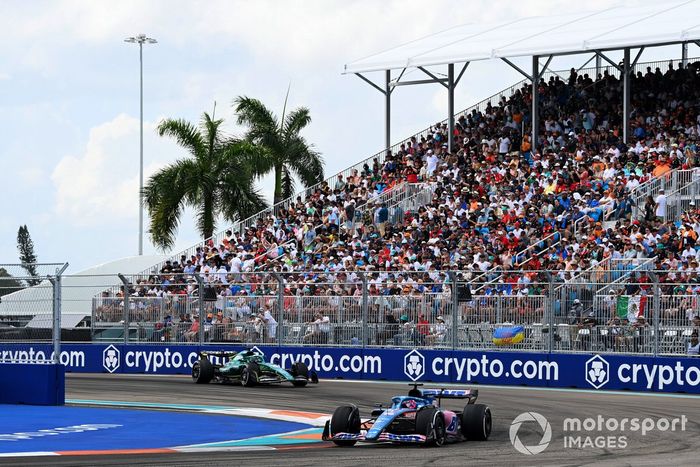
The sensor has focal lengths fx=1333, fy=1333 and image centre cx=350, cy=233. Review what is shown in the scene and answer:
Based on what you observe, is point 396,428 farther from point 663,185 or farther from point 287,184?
point 287,184

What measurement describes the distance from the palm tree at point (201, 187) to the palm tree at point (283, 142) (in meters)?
2.96

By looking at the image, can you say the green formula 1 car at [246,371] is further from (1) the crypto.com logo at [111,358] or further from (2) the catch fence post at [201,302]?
(1) the crypto.com logo at [111,358]

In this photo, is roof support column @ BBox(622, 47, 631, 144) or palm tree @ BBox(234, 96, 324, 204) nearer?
roof support column @ BBox(622, 47, 631, 144)

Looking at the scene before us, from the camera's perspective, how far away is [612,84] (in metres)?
40.9

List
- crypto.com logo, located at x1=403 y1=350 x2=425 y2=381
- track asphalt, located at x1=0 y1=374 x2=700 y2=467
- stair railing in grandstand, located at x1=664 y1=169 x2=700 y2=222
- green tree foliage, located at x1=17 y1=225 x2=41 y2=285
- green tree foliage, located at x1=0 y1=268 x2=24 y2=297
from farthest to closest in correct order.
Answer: green tree foliage, located at x1=17 y1=225 x2=41 y2=285, stair railing in grandstand, located at x1=664 y1=169 x2=700 y2=222, crypto.com logo, located at x1=403 y1=350 x2=425 y2=381, green tree foliage, located at x1=0 y1=268 x2=24 y2=297, track asphalt, located at x1=0 y1=374 x2=700 y2=467

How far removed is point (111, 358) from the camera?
31500 mm

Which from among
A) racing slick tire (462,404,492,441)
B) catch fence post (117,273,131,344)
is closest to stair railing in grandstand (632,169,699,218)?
catch fence post (117,273,131,344)

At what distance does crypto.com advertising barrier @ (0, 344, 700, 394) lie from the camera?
2481 centimetres

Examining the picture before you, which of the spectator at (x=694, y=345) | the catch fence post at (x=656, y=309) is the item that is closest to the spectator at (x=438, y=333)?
the catch fence post at (x=656, y=309)

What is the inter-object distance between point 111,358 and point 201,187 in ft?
70.6

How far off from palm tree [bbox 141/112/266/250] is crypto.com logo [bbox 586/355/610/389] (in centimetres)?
2860

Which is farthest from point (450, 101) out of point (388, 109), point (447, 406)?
point (447, 406)

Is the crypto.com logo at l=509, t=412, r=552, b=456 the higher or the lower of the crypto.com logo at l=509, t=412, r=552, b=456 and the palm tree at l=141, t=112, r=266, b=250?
the lower

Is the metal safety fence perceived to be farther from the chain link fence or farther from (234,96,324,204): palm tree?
(234,96,324,204): palm tree
